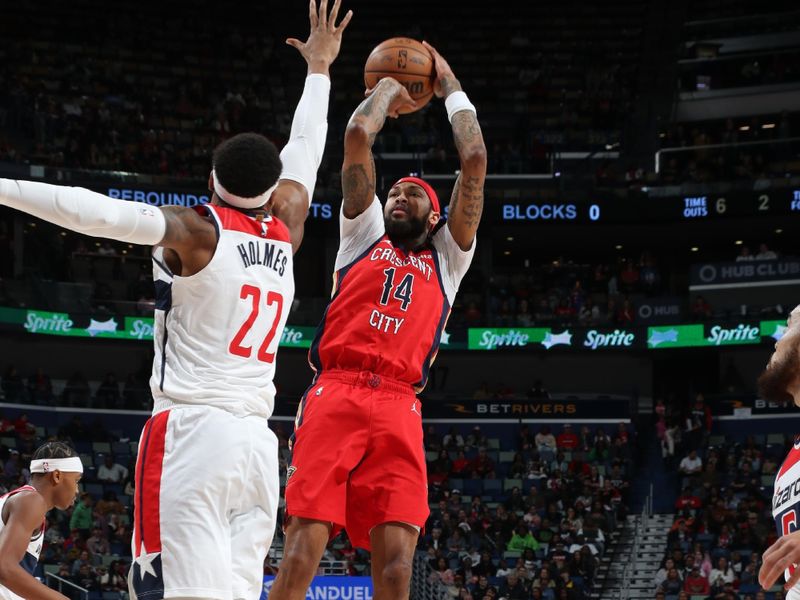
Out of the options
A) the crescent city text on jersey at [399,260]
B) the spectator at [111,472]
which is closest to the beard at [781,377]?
the crescent city text on jersey at [399,260]

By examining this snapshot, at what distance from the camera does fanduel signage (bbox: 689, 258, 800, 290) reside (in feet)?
93.6

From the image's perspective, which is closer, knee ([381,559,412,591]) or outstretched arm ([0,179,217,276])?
outstretched arm ([0,179,217,276])

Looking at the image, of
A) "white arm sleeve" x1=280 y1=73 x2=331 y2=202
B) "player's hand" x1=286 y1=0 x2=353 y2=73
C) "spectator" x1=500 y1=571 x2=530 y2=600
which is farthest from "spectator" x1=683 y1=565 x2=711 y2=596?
"white arm sleeve" x1=280 y1=73 x2=331 y2=202

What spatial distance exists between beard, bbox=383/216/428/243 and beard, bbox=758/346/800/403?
8.91ft

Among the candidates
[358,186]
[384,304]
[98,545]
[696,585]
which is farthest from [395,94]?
[98,545]

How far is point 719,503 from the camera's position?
22.1 meters

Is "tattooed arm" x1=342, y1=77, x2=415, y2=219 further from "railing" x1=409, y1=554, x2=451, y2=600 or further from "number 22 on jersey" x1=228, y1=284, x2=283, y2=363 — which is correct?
"railing" x1=409, y1=554, x2=451, y2=600

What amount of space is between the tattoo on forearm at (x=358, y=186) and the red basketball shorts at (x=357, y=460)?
98cm

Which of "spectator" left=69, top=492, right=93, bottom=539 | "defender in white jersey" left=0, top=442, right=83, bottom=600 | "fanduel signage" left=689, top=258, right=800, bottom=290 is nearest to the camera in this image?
"defender in white jersey" left=0, top=442, right=83, bottom=600

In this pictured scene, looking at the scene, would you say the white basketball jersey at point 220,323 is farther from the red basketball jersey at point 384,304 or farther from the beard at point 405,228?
the beard at point 405,228

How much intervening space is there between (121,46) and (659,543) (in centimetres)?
1935

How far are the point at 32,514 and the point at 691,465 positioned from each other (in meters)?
19.6

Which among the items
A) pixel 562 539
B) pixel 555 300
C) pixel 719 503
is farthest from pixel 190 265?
pixel 555 300

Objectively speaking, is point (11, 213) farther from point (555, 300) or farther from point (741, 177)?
Result: point (741, 177)
